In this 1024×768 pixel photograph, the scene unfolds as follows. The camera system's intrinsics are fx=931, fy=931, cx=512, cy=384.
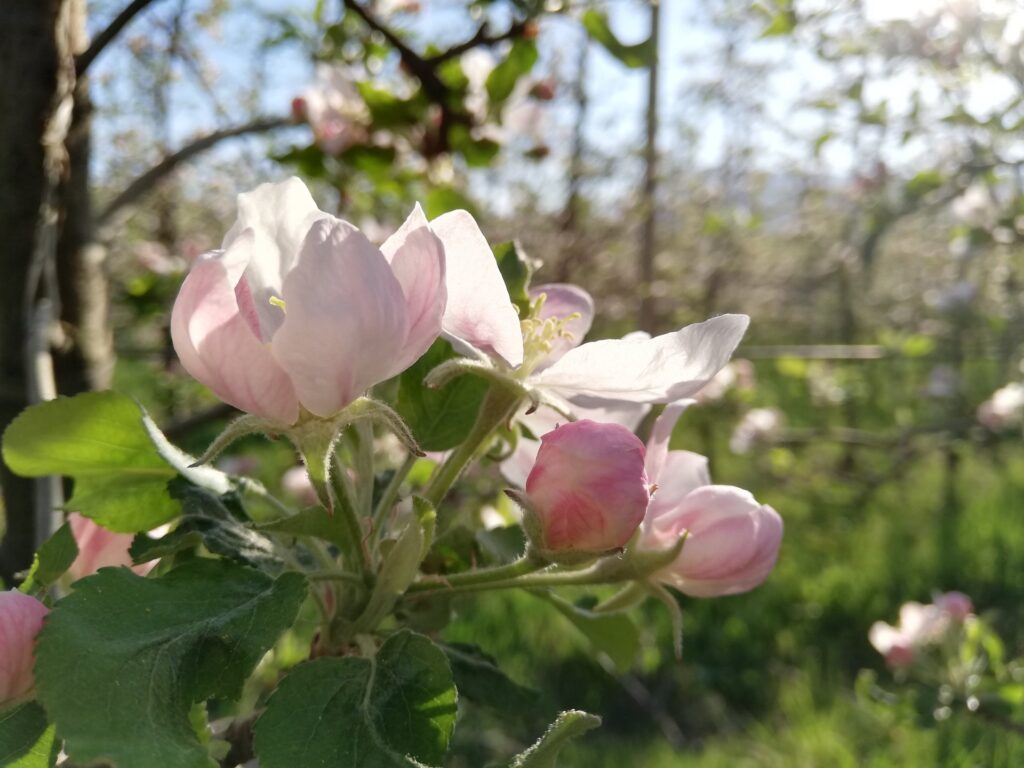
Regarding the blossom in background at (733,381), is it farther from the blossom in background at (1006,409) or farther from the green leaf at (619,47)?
the green leaf at (619,47)

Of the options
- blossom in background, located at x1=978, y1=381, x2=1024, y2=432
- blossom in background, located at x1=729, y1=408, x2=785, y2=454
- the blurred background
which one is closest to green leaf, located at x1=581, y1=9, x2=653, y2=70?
the blurred background

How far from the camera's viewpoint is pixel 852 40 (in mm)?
2674

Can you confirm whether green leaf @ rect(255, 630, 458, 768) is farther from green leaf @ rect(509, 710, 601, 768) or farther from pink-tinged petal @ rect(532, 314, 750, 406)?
pink-tinged petal @ rect(532, 314, 750, 406)

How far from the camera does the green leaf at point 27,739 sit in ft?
1.42

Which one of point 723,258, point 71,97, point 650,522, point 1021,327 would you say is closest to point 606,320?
point 723,258

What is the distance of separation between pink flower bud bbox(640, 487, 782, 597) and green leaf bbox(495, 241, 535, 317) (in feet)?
0.53

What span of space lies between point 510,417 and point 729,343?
14 centimetres

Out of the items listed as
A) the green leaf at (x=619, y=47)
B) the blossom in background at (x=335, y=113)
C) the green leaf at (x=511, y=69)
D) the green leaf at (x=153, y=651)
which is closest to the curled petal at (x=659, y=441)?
the green leaf at (x=153, y=651)

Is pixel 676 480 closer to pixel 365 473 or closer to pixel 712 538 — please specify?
pixel 712 538

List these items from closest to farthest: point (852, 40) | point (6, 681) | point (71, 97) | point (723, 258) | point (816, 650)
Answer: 1. point (6, 681)
2. point (71, 97)
3. point (852, 40)
4. point (816, 650)
5. point (723, 258)

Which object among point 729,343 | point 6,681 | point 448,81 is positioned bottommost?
point 6,681

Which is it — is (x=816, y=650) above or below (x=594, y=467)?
below

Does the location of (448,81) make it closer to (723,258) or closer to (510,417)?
(510,417)

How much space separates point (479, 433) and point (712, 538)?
15 cm
